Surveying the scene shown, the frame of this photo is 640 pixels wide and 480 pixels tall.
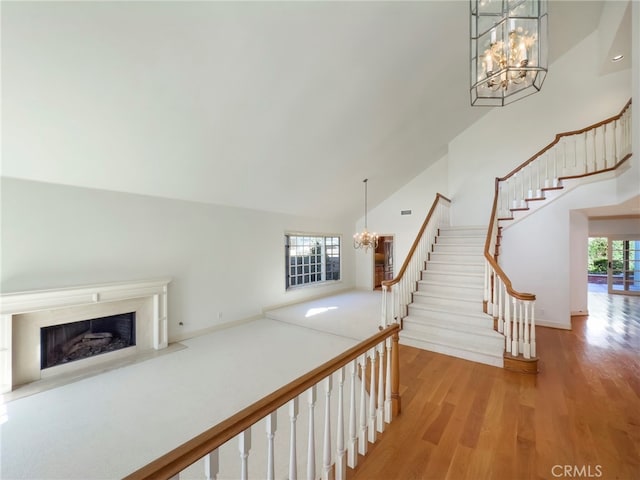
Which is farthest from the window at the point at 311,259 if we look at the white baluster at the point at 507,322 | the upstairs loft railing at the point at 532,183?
the white baluster at the point at 507,322

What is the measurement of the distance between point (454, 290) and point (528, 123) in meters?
4.53

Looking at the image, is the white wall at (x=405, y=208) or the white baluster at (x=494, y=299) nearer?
the white baluster at (x=494, y=299)

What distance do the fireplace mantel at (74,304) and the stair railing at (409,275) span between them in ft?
11.4

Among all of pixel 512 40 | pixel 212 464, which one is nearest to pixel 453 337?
pixel 512 40

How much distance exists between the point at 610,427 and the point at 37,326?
5.81 m

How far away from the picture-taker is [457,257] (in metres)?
5.04

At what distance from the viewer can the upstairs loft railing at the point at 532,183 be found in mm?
3182

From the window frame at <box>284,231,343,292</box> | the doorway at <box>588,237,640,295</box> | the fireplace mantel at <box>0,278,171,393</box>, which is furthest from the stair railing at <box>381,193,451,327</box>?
the doorway at <box>588,237,640,295</box>

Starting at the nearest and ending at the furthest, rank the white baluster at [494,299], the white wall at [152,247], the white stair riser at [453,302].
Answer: the white wall at [152,247] < the white baluster at [494,299] < the white stair riser at [453,302]

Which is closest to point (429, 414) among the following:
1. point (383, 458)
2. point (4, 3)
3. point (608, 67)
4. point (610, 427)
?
point (383, 458)

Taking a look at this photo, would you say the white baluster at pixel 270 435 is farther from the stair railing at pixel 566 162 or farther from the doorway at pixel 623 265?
the doorway at pixel 623 265

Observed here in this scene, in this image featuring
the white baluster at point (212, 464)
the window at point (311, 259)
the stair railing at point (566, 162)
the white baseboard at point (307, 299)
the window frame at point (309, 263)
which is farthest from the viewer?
the window at point (311, 259)

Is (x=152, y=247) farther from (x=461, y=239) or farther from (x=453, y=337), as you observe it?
(x=461, y=239)

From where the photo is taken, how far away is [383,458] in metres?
1.82
